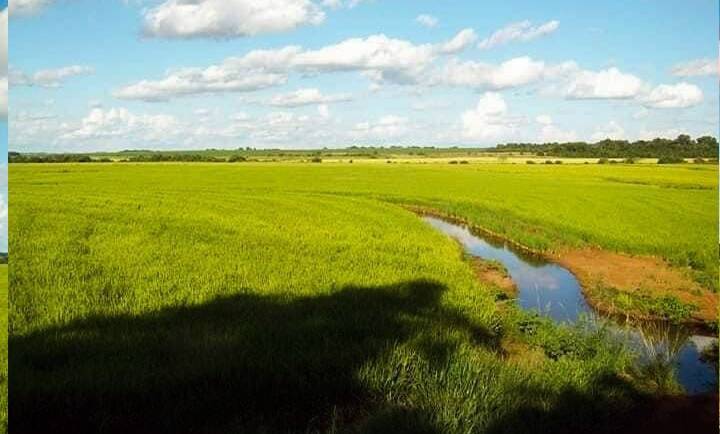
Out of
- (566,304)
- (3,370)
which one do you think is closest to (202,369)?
(3,370)

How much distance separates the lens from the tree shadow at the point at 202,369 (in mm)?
4508

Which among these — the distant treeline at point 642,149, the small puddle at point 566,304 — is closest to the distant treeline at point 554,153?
the distant treeline at point 642,149

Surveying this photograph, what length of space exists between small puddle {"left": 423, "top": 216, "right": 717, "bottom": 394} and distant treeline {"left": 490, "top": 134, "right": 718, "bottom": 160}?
120ft

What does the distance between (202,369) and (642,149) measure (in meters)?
69.9

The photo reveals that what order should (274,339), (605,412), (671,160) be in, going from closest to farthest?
1. (605,412)
2. (274,339)
3. (671,160)

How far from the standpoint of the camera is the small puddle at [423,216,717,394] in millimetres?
7941

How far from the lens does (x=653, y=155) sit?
66.9 meters

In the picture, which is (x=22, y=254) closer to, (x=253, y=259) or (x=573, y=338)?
(x=253, y=259)

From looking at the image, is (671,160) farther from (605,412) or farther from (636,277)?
(605,412)

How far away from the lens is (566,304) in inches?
461

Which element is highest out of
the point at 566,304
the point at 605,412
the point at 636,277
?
the point at 605,412

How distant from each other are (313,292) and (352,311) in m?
1.23

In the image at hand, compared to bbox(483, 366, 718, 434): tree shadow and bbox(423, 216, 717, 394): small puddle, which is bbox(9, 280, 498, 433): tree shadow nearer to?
bbox(483, 366, 718, 434): tree shadow

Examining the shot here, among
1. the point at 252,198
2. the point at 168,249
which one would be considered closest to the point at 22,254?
the point at 168,249
